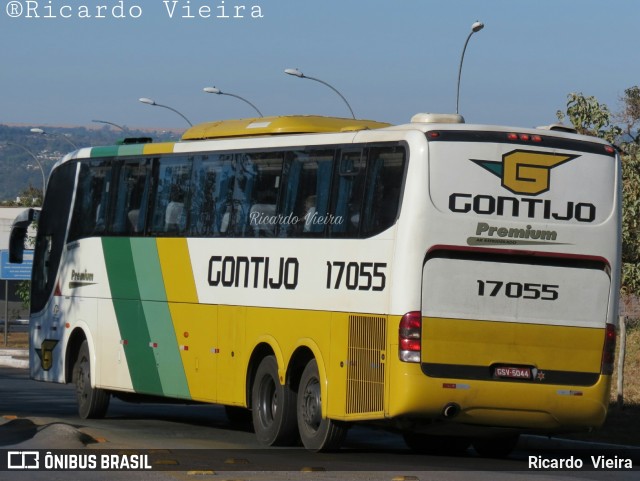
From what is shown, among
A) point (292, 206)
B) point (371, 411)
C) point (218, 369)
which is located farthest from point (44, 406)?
point (371, 411)

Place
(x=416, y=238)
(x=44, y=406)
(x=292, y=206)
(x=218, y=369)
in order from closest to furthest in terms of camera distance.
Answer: (x=416, y=238), (x=292, y=206), (x=218, y=369), (x=44, y=406)

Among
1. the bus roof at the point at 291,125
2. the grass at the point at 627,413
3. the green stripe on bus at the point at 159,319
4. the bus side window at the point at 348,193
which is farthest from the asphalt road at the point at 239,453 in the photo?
the bus roof at the point at 291,125

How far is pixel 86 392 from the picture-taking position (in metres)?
20.6

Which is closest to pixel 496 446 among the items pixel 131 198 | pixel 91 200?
pixel 131 198

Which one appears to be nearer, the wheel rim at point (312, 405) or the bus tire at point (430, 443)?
the wheel rim at point (312, 405)

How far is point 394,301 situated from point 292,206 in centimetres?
253

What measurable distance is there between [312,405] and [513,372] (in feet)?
8.05

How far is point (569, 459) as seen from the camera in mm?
16312

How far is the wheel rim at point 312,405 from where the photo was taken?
1559cm

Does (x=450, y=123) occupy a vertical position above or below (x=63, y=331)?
above

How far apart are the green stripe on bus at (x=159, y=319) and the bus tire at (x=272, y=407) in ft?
6.39

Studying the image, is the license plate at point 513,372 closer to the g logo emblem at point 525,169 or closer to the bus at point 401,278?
the bus at point 401,278

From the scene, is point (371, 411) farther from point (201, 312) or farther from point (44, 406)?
point (44, 406)

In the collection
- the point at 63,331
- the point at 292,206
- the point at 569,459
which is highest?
the point at 292,206
